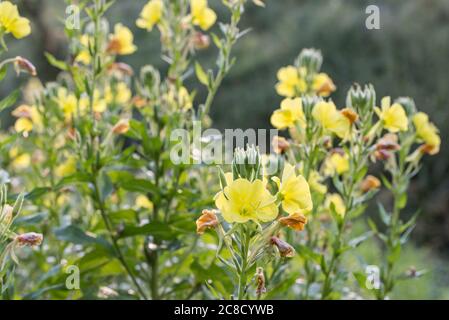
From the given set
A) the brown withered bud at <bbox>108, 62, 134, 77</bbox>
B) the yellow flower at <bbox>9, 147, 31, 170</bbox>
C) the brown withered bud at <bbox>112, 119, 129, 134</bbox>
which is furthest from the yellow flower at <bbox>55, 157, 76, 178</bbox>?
the brown withered bud at <bbox>112, 119, 129, 134</bbox>

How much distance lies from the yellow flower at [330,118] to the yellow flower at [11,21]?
2.78 feet

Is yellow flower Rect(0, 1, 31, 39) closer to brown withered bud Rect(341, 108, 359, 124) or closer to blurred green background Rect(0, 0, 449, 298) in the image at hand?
brown withered bud Rect(341, 108, 359, 124)

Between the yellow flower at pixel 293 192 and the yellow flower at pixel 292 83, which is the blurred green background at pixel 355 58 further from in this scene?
the yellow flower at pixel 293 192

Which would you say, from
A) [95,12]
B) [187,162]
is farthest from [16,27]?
[187,162]

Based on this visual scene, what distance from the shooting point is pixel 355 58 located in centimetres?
706

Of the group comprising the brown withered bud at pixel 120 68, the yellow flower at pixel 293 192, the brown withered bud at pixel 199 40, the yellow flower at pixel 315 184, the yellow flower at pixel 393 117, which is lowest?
the yellow flower at pixel 293 192

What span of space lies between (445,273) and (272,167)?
363 centimetres

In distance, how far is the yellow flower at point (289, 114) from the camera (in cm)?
196

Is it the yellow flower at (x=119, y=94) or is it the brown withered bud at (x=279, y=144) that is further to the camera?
the yellow flower at (x=119, y=94)

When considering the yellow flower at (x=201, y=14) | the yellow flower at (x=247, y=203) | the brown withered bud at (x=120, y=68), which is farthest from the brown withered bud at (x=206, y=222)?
the brown withered bud at (x=120, y=68)

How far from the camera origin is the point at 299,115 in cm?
197

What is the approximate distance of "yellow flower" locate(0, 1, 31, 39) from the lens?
5.98 feet

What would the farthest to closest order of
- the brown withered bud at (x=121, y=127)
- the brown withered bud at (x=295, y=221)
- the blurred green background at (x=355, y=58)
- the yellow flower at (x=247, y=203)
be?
the blurred green background at (x=355, y=58), the brown withered bud at (x=121, y=127), the brown withered bud at (x=295, y=221), the yellow flower at (x=247, y=203)

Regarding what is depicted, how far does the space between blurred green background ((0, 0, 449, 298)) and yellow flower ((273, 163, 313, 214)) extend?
3918mm
